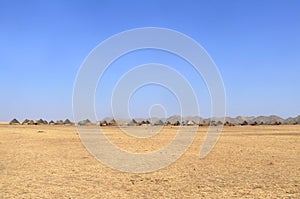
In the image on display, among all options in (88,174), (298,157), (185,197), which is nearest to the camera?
(185,197)

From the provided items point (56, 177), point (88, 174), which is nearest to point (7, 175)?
point (56, 177)

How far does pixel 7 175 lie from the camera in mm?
15633

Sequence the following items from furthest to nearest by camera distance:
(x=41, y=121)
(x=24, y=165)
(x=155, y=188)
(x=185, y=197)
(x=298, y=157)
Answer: (x=41, y=121) < (x=298, y=157) < (x=24, y=165) < (x=155, y=188) < (x=185, y=197)

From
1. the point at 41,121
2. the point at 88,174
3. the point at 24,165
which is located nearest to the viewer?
the point at 88,174

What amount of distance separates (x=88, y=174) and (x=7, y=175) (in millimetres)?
3331

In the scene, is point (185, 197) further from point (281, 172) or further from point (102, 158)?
point (102, 158)

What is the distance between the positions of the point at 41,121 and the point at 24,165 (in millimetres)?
118305

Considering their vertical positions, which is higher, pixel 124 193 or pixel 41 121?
pixel 41 121

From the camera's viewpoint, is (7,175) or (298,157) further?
(298,157)

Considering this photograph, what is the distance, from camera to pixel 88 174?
16.3 m

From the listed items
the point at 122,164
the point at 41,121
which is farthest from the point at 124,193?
the point at 41,121

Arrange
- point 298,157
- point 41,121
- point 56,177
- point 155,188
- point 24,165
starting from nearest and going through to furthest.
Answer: point 155,188 < point 56,177 < point 24,165 < point 298,157 < point 41,121

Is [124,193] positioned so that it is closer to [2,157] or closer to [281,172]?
[281,172]

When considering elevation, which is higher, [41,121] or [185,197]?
[41,121]
